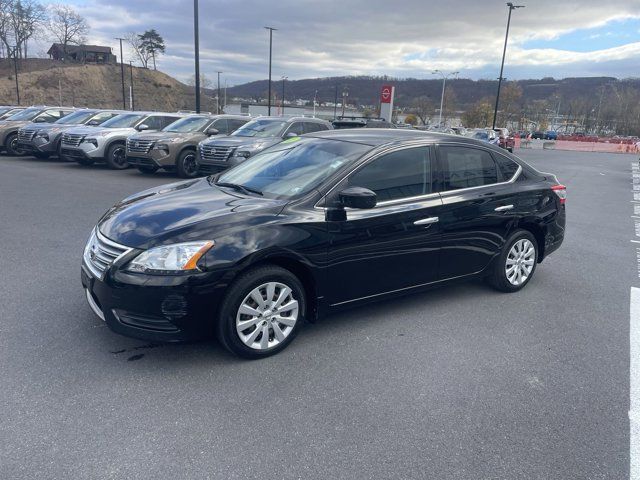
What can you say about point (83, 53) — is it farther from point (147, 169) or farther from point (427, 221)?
point (427, 221)

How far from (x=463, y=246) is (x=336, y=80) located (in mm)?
108097

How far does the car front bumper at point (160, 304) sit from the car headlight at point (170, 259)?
0.18ft

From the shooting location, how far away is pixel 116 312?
11.3 feet

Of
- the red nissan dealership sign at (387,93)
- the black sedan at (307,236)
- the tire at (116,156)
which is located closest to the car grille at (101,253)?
the black sedan at (307,236)

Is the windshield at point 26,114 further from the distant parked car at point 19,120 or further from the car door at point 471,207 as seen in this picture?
the car door at point 471,207

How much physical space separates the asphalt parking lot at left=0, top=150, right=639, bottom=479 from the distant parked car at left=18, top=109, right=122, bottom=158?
461 inches

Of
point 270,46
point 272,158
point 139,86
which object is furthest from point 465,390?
point 139,86

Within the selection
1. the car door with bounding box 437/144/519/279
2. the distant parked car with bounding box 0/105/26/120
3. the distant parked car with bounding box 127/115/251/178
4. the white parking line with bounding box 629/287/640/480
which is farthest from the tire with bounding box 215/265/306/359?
the distant parked car with bounding box 0/105/26/120

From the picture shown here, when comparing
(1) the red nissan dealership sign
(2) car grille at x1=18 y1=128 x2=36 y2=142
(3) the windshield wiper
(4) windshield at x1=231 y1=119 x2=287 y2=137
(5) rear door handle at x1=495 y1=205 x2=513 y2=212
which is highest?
(1) the red nissan dealership sign

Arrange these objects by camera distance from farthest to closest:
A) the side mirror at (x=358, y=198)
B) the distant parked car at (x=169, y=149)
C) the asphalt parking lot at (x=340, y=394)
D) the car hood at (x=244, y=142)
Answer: the distant parked car at (x=169, y=149), the car hood at (x=244, y=142), the side mirror at (x=358, y=198), the asphalt parking lot at (x=340, y=394)

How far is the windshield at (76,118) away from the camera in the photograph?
1687cm

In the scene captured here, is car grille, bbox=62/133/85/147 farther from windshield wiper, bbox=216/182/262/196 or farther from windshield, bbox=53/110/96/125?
windshield wiper, bbox=216/182/262/196

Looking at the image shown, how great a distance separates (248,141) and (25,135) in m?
8.79

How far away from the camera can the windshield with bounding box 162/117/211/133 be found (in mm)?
14102
